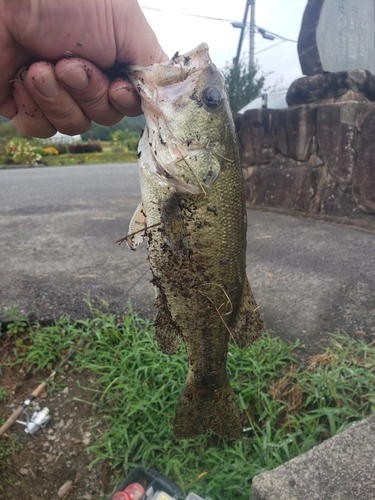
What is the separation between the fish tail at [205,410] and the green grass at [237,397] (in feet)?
1.70

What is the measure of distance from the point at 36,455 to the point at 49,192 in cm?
968

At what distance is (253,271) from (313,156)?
116 inches

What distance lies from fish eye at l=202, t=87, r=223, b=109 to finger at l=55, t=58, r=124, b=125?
0.39 meters

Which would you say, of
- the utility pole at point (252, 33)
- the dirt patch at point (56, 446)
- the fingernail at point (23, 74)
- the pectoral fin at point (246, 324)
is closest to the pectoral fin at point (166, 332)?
the pectoral fin at point (246, 324)

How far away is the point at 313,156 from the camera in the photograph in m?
6.69

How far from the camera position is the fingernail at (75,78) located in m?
1.59

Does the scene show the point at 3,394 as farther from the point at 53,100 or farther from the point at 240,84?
the point at 240,84

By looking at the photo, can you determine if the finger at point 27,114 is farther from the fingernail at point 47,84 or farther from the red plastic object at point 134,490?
the red plastic object at point 134,490

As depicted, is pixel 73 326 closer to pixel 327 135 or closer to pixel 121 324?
pixel 121 324

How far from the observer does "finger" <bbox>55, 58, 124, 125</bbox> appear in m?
1.59

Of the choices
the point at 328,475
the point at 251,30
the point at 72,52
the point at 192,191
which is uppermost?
the point at 251,30

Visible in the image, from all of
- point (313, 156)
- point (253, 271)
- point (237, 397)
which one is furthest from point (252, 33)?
point (237, 397)

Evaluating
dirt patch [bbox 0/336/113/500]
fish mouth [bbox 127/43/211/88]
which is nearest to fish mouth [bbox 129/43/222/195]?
fish mouth [bbox 127/43/211/88]

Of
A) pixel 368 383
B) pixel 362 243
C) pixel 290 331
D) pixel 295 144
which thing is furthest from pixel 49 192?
pixel 368 383
